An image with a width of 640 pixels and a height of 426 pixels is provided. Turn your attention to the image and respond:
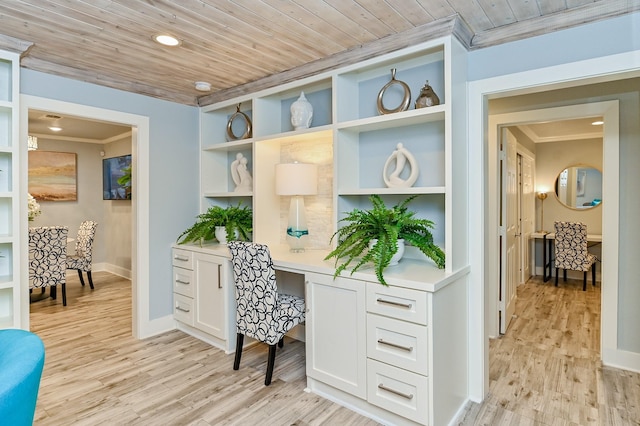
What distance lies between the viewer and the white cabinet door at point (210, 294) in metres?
3.07

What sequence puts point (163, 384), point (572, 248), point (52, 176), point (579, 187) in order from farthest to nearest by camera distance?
point (579, 187)
point (52, 176)
point (572, 248)
point (163, 384)

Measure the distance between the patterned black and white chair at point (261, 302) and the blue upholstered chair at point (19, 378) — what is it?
1.40 metres

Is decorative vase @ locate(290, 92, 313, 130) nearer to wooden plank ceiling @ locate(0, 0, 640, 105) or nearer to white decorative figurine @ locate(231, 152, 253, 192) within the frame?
wooden plank ceiling @ locate(0, 0, 640, 105)

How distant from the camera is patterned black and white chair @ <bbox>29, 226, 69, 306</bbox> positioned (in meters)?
4.12

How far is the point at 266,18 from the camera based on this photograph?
2.12 meters

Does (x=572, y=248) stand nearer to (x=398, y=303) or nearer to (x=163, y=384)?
(x=398, y=303)

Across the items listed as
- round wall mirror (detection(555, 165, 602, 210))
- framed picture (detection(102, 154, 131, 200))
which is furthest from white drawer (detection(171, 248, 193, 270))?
round wall mirror (detection(555, 165, 602, 210))

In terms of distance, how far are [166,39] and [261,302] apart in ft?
6.02

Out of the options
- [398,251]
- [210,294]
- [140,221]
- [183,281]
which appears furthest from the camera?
[183,281]

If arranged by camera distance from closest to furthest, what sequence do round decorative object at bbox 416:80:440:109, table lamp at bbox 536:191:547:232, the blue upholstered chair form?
the blue upholstered chair, round decorative object at bbox 416:80:440:109, table lamp at bbox 536:191:547:232

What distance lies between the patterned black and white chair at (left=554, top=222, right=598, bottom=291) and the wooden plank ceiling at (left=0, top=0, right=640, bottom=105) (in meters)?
4.04

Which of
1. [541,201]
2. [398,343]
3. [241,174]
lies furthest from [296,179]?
[541,201]

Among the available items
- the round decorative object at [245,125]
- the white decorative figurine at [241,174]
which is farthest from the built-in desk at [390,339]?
the round decorative object at [245,125]

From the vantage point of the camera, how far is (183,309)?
3521mm
